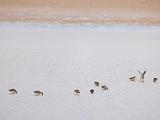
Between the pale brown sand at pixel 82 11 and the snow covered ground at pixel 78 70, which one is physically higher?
the pale brown sand at pixel 82 11

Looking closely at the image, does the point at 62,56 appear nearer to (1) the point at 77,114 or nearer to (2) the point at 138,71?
(2) the point at 138,71

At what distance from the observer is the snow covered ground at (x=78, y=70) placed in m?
3.03

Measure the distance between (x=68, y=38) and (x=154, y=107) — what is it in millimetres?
1617

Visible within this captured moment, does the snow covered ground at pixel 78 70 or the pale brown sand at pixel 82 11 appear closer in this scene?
the snow covered ground at pixel 78 70

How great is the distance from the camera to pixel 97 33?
4.55 meters

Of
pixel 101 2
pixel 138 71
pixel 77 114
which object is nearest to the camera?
pixel 77 114

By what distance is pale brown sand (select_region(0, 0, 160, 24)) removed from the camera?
16.4 feet

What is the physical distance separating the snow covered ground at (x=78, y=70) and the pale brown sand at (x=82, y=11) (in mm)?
190

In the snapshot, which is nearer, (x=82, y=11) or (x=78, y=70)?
(x=78, y=70)

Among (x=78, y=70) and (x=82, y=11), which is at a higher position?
(x=82, y=11)

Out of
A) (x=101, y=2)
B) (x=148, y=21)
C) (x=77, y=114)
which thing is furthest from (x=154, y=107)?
(x=101, y=2)

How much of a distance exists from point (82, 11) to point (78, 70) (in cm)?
181

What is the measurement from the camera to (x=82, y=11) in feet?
17.4

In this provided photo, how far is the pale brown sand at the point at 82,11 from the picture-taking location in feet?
16.4
